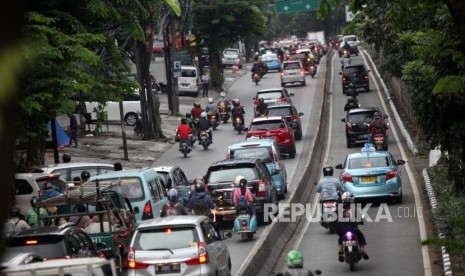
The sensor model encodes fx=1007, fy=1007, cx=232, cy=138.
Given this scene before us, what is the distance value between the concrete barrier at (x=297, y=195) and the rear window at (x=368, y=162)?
186cm

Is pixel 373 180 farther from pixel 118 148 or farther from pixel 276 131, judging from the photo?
pixel 118 148

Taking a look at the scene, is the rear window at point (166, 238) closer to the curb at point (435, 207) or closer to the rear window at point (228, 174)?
the curb at point (435, 207)

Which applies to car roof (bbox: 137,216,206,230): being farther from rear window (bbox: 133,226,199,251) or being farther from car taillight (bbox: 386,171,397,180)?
car taillight (bbox: 386,171,397,180)

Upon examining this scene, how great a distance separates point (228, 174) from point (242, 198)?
2544mm

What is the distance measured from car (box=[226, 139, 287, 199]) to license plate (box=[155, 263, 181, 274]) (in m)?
14.8

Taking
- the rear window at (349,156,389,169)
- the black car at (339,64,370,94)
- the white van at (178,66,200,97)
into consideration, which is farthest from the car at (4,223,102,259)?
the white van at (178,66,200,97)

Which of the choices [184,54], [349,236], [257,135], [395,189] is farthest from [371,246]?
[184,54]

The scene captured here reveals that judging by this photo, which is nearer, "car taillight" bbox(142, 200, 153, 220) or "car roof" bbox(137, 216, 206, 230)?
"car roof" bbox(137, 216, 206, 230)

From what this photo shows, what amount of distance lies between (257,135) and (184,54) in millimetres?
37135

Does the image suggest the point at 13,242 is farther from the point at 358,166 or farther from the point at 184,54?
the point at 184,54

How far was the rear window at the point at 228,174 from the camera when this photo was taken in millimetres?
24766

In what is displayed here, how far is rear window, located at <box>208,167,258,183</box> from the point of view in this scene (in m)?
24.8

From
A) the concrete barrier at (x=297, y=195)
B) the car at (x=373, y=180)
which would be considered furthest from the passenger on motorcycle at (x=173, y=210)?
the car at (x=373, y=180)

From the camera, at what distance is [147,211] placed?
2161 cm
